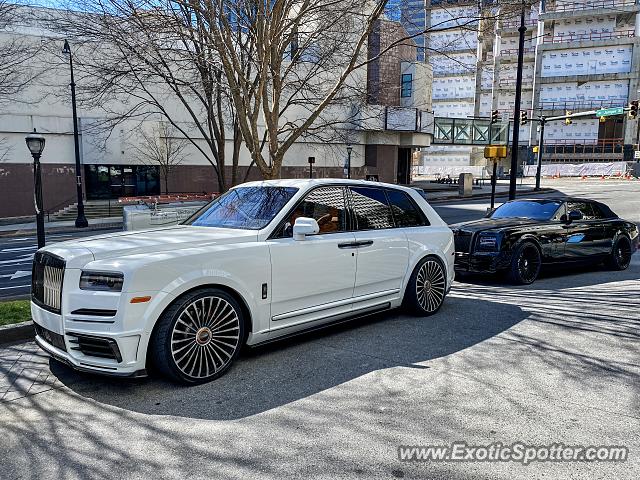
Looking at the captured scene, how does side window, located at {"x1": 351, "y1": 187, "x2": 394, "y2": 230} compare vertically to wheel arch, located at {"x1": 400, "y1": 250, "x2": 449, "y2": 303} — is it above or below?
above

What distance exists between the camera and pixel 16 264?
12.8 m

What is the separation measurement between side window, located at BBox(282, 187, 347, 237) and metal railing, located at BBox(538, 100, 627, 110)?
66914mm

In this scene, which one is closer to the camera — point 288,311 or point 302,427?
point 302,427

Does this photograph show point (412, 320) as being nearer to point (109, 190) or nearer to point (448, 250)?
point (448, 250)

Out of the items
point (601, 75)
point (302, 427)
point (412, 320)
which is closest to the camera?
point (302, 427)

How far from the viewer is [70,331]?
13.2 ft

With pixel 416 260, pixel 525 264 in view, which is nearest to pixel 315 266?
pixel 416 260

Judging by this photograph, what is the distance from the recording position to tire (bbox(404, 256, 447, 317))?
20.4ft

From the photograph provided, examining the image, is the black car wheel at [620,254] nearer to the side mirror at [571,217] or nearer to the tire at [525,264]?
the side mirror at [571,217]

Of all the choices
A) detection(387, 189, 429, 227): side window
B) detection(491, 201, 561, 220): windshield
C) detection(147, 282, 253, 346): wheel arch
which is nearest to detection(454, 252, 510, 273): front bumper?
detection(491, 201, 561, 220): windshield

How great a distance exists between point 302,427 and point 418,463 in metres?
0.87

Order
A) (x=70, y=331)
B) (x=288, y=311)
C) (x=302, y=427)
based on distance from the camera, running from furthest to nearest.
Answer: (x=288, y=311)
(x=70, y=331)
(x=302, y=427)

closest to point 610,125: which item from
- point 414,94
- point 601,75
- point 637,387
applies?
point 601,75

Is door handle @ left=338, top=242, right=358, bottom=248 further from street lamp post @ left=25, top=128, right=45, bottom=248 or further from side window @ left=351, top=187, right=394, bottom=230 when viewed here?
street lamp post @ left=25, top=128, right=45, bottom=248
